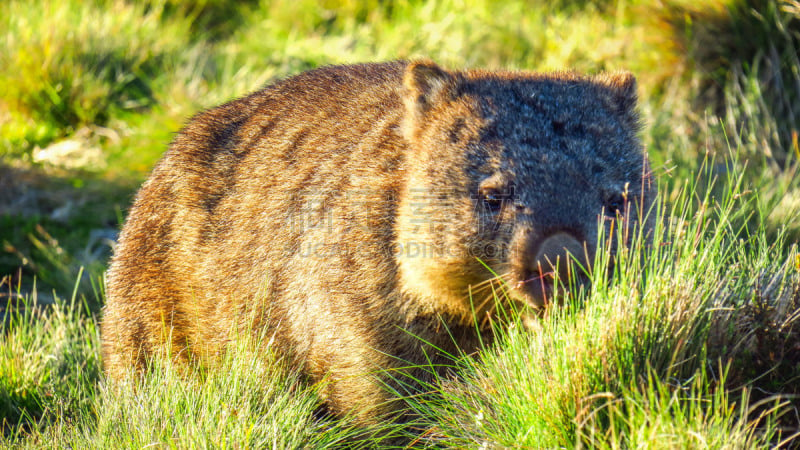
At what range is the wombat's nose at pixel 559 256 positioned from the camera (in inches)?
109

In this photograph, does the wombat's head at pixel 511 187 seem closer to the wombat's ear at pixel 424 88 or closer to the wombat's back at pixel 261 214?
the wombat's ear at pixel 424 88

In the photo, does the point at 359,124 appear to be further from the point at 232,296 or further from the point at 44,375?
the point at 44,375

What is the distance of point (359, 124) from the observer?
3787 millimetres

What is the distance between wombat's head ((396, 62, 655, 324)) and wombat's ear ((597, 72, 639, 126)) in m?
0.07

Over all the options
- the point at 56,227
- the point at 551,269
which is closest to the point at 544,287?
the point at 551,269

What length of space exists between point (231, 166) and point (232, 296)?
709 millimetres

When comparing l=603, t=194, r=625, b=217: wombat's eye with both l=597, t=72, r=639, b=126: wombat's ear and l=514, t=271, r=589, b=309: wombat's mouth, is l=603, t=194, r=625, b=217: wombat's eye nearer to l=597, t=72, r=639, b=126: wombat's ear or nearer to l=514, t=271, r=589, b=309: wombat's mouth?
l=514, t=271, r=589, b=309: wombat's mouth

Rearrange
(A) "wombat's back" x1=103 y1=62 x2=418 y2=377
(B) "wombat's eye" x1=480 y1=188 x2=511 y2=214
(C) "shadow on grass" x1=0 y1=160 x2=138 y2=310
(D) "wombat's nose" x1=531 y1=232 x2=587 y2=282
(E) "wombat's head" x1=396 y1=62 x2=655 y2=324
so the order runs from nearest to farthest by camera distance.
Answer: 1. (D) "wombat's nose" x1=531 y1=232 x2=587 y2=282
2. (E) "wombat's head" x1=396 y1=62 x2=655 y2=324
3. (B) "wombat's eye" x1=480 y1=188 x2=511 y2=214
4. (A) "wombat's back" x1=103 y1=62 x2=418 y2=377
5. (C) "shadow on grass" x1=0 y1=160 x2=138 y2=310

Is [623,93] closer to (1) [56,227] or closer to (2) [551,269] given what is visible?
(2) [551,269]

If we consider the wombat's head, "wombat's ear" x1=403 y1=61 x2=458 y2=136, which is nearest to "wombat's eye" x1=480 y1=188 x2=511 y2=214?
the wombat's head

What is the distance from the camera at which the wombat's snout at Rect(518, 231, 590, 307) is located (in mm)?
2783

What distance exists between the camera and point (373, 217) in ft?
11.1

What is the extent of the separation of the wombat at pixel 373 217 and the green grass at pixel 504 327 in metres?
0.19

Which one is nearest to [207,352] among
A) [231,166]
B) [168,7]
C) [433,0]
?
[231,166]
